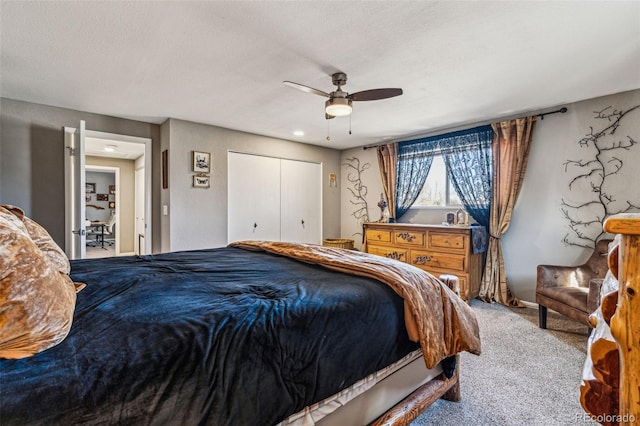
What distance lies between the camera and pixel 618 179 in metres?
3.08

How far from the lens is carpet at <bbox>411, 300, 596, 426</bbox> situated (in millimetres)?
1707

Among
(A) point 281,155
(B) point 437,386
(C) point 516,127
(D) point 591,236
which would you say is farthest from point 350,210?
(B) point 437,386

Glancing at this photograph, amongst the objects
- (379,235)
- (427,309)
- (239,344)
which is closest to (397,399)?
(427,309)

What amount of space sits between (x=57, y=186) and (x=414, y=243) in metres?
4.52

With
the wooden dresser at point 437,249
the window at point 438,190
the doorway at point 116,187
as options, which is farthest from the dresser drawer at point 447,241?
the doorway at point 116,187

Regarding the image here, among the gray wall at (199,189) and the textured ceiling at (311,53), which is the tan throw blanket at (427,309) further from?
the gray wall at (199,189)

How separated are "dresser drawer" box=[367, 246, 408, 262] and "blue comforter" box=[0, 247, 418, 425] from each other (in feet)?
9.10

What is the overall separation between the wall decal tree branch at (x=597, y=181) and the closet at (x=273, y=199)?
146 inches

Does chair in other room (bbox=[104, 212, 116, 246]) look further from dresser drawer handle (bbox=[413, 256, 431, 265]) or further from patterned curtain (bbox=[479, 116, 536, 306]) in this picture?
patterned curtain (bbox=[479, 116, 536, 306])

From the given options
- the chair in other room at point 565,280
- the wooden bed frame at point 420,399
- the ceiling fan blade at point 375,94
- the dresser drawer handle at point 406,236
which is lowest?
the wooden bed frame at point 420,399

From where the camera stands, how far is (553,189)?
349 cm

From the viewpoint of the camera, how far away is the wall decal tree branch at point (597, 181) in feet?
10.1

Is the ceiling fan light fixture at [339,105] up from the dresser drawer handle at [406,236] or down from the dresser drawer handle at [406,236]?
up

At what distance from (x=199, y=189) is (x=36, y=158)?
1.75m
